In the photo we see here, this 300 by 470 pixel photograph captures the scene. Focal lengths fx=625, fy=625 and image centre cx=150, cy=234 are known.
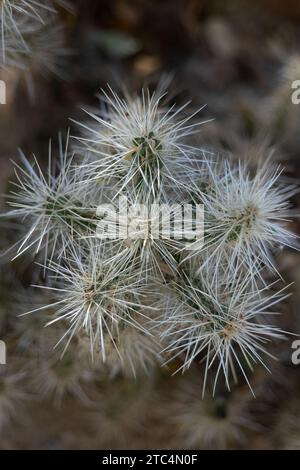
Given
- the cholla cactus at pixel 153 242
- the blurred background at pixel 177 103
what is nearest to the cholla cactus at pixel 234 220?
the cholla cactus at pixel 153 242

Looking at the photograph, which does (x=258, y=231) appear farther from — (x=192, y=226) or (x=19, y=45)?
(x=19, y=45)

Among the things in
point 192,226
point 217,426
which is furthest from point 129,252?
point 217,426

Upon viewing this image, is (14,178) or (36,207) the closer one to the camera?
(36,207)

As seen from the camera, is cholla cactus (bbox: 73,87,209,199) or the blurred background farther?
the blurred background

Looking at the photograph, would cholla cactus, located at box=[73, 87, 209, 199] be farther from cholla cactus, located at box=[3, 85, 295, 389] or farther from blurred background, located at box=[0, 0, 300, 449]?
blurred background, located at box=[0, 0, 300, 449]

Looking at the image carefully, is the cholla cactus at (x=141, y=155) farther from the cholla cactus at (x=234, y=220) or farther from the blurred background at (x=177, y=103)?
the blurred background at (x=177, y=103)

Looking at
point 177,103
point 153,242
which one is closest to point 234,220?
point 153,242

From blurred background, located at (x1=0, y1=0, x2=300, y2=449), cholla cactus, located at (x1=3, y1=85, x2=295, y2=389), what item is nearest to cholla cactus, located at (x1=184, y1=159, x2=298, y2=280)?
cholla cactus, located at (x1=3, y1=85, x2=295, y2=389)
